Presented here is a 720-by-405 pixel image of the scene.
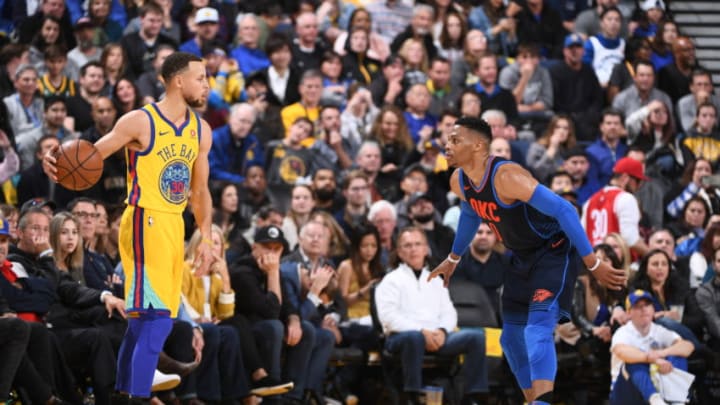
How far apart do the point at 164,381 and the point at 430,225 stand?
4.32m

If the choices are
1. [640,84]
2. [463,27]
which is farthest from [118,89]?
[640,84]

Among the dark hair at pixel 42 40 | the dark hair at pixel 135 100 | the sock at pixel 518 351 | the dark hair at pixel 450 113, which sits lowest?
the sock at pixel 518 351

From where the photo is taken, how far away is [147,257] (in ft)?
Result: 24.6

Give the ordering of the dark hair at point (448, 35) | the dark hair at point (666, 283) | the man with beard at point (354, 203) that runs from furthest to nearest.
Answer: the dark hair at point (448, 35), the man with beard at point (354, 203), the dark hair at point (666, 283)

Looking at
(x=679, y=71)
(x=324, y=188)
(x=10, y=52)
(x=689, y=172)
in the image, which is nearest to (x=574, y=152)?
(x=689, y=172)

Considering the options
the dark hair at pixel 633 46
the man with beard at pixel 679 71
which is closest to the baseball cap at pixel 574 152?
the man with beard at pixel 679 71

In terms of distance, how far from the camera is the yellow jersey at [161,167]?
7527 mm

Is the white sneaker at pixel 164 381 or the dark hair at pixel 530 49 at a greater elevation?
the dark hair at pixel 530 49

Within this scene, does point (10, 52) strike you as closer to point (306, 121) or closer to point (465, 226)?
point (306, 121)

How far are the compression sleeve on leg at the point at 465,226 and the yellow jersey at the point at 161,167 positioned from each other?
1.91m

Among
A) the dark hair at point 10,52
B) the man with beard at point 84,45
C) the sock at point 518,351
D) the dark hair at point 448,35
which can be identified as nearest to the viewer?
the sock at point 518,351

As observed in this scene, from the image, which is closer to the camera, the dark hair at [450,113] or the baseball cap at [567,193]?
the baseball cap at [567,193]

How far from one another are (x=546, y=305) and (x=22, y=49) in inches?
271

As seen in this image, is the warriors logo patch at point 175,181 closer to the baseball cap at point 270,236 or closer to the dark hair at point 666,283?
the baseball cap at point 270,236
